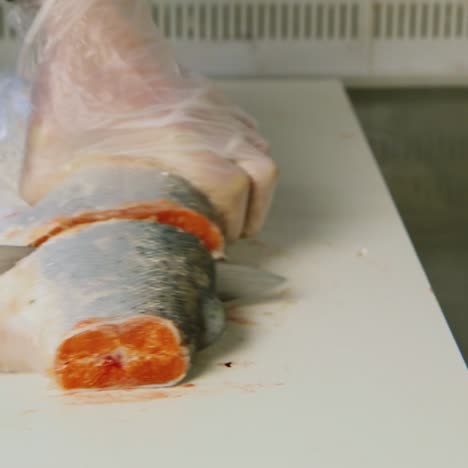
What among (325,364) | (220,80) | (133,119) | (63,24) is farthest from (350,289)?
(220,80)

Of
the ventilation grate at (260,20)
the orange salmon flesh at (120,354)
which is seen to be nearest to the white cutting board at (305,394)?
the orange salmon flesh at (120,354)

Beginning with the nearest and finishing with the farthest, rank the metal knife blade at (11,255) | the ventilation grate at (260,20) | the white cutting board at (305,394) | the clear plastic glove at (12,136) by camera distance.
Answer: the white cutting board at (305,394), the metal knife blade at (11,255), the clear plastic glove at (12,136), the ventilation grate at (260,20)

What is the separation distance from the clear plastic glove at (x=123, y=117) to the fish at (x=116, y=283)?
0.08ft

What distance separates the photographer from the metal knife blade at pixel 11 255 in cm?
81

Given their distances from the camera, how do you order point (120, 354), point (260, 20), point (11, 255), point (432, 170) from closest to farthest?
point (120, 354) < point (11, 255) < point (432, 170) < point (260, 20)

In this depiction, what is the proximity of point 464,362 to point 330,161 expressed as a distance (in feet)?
1.49

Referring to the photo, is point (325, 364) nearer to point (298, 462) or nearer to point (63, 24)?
point (298, 462)

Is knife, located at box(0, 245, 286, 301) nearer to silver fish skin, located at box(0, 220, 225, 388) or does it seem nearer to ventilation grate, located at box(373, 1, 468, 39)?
silver fish skin, located at box(0, 220, 225, 388)

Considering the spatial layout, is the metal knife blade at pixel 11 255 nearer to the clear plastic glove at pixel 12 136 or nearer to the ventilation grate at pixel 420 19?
the clear plastic glove at pixel 12 136

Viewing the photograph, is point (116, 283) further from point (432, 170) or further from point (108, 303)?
point (432, 170)

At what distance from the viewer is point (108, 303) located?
2.34 feet

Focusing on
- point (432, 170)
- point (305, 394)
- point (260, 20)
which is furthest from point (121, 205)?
point (260, 20)

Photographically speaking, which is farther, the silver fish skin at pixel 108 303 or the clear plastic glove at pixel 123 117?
the clear plastic glove at pixel 123 117

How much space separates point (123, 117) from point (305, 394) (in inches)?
12.3
